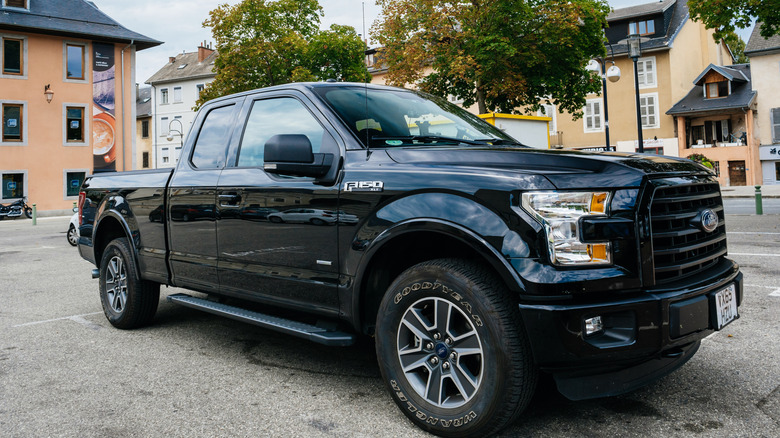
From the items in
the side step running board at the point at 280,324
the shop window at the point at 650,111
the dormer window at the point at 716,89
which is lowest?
the side step running board at the point at 280,324

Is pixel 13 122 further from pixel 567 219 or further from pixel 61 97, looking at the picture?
pixel 567 219

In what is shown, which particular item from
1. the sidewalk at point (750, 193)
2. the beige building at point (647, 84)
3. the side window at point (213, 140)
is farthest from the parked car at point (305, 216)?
the beige building at point (647, 84)

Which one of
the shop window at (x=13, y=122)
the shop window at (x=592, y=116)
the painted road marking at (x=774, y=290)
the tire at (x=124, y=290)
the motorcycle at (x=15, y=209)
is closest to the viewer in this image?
the tire at (x=124, y=290)

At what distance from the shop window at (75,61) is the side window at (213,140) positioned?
33.6m

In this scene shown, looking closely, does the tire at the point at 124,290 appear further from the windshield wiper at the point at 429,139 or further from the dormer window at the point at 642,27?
the dormer window at the point at 642,27

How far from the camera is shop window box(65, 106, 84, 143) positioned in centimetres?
3303

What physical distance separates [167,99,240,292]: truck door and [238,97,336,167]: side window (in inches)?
9.4

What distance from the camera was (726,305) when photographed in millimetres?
2840

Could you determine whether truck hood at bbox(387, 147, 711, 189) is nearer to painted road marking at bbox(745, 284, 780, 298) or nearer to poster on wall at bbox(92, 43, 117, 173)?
painted road marking at bbox(745, 284, 780, 298)

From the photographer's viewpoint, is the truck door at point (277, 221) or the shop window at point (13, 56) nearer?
the truck door at point (277, 221)

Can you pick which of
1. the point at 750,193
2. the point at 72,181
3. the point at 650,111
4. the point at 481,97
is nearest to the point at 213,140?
the point at 481,97

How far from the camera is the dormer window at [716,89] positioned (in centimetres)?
3862

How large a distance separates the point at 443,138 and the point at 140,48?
37.5 meters

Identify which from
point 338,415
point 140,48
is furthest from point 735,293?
point 140,48
